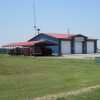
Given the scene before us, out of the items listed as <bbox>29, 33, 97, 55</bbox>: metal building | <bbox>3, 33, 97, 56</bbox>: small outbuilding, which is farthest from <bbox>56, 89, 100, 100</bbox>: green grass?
<bbox>29, 33, 97, 55</bbox>: metal building

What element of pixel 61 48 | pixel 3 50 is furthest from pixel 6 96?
pixel 3 50

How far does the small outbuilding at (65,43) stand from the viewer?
57750mm

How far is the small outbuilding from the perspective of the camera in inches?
2274

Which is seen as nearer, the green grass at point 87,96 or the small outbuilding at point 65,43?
the green grass at point 87,96

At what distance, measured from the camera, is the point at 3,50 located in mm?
70000

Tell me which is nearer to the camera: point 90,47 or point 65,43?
point 65,43

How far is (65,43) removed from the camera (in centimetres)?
6062

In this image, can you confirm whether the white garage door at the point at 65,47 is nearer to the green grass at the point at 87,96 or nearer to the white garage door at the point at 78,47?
the white garage door at the point at 78,47

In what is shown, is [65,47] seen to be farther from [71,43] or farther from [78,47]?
[78,47]

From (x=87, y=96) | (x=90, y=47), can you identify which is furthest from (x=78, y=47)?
(x=87, y=96)

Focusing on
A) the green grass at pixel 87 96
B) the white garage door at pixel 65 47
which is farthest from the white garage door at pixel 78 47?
the green grass at pixel 87 96

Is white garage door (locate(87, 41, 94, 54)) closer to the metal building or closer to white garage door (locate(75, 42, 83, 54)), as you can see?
the metal building

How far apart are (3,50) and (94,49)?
1769cm

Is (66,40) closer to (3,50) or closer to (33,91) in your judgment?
(3,50)
